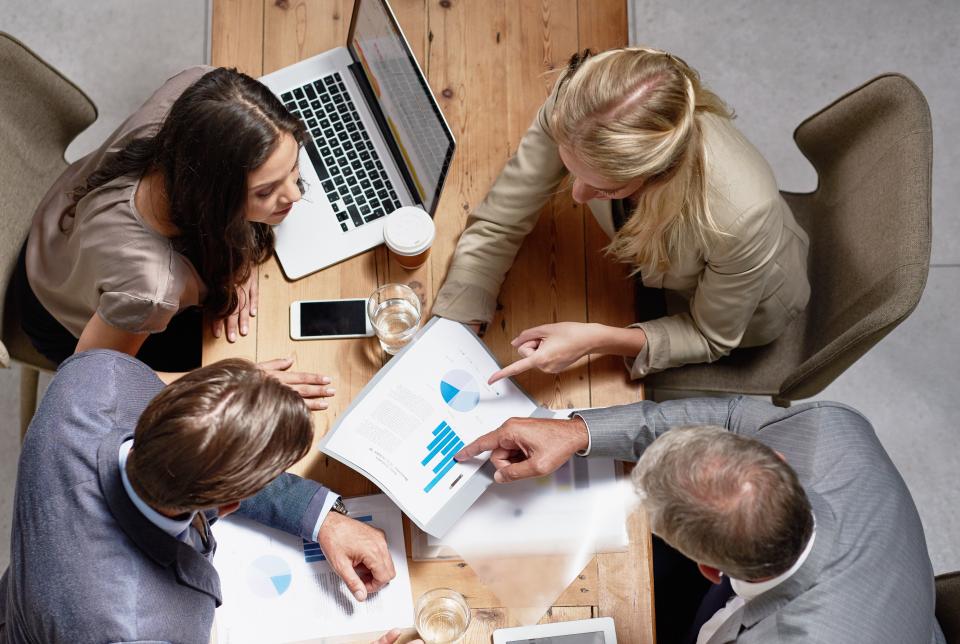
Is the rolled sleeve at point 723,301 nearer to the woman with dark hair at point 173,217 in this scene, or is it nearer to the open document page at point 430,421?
the open document page at point 430,421

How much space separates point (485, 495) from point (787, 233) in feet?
2.67

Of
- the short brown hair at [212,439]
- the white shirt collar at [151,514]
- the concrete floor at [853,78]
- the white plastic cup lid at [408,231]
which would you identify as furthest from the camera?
the concrete floor at [853,78]

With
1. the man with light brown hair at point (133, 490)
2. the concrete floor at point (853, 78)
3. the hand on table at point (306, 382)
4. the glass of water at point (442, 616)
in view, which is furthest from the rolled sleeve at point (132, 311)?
the concrete floor at point (853, 78)

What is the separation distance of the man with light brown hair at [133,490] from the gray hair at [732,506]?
0.55m

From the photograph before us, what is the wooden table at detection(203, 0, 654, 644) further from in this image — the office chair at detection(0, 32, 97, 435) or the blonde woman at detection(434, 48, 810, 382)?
the office chair at detection(0, 32, 97, 435)

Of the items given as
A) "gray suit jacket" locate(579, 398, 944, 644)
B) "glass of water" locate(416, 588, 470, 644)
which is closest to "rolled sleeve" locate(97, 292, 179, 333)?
"glass of water" locate(416, 588, 470, 644)

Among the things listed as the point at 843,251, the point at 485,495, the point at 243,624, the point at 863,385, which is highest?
the point at 843,251

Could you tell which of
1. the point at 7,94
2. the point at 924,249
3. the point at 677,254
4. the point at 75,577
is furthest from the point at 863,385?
the point at 7,94

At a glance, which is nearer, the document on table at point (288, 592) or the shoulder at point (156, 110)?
the document on table at point (288, 592)

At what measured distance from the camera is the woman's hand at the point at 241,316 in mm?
1501

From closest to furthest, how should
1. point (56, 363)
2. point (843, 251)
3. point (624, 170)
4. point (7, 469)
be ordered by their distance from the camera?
1. point (624, 170)
2. point (843, 251)
3. point (56, 363)
4. point (7, 469)

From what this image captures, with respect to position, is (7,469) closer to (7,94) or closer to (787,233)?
(7,94)

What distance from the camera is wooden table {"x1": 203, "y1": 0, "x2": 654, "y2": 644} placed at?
1.40 metres

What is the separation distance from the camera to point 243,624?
133 centimetres
